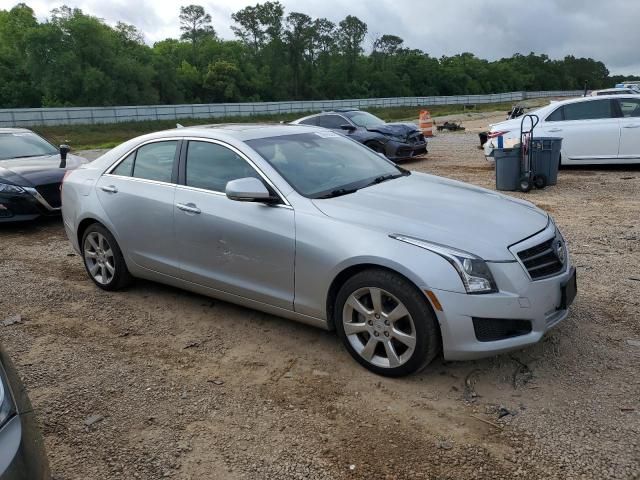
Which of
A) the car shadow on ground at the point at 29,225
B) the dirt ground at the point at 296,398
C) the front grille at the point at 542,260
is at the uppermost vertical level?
the front grille at the point at 542,260

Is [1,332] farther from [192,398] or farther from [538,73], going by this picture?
[538,73]

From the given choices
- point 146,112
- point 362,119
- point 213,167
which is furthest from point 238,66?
point 213,167

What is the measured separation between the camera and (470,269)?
10.5 ft

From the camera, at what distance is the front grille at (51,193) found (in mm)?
7875

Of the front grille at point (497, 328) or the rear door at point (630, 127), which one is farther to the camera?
the rear door at point (630, 127)

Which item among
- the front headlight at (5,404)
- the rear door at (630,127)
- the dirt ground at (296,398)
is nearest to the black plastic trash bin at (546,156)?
the rear door at (630,127)

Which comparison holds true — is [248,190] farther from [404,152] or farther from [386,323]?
[404,152]

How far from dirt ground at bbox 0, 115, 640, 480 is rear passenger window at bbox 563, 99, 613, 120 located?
7.00m

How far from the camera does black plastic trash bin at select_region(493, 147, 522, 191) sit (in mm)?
9539

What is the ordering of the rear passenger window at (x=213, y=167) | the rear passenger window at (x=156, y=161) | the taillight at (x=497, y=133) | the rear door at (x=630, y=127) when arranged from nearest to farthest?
the rear passenger window at (x=213, y=167) → the rear passenger window at (x=156, y=161) → the rear door at (x=630, y=127) → the taillight at (x=497, y=133)

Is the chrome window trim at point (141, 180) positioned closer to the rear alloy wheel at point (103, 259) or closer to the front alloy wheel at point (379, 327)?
the rear alloy wheel at point (103, 259)

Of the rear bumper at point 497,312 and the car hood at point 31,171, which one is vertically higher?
the car hood at point 31,171

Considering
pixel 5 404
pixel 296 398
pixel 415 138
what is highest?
pixel 415 138

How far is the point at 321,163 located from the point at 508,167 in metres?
6.24
